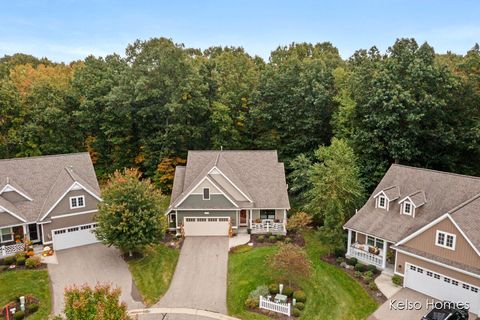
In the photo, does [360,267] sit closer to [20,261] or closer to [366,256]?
[366,256]

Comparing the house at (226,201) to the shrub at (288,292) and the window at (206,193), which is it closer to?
the window at (206,193)

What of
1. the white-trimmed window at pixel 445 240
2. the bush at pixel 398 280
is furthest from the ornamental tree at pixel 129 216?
the white-trimmed window at pixel 445 240

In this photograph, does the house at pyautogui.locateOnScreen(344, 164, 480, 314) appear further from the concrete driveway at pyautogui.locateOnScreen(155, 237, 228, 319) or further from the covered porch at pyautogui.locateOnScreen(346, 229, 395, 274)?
the concrete driveway at pyautogui.locateOnScreen(155, 237, 228, 319)

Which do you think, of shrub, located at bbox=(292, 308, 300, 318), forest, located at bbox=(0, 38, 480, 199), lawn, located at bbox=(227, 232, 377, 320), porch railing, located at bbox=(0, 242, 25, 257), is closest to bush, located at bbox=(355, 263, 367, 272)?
lawn, located at bbox=(227, 232, 377, 320)

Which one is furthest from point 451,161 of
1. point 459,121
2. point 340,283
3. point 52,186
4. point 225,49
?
point 225,49

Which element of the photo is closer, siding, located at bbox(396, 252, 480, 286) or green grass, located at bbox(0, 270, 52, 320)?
siding, located at bbox(396, 252, 480, 286)

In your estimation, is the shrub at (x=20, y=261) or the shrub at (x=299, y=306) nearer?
the shrub at (x=299, y=306)

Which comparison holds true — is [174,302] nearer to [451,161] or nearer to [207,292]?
[207,292]
